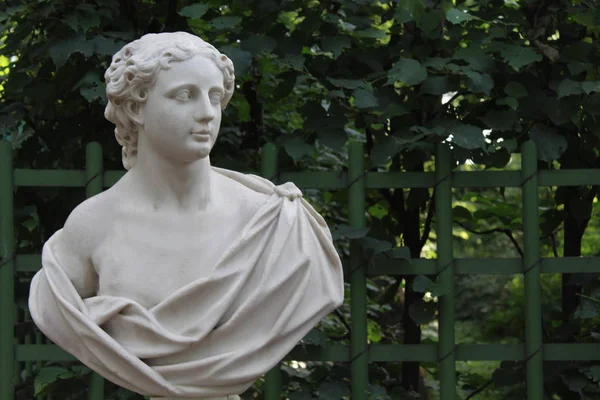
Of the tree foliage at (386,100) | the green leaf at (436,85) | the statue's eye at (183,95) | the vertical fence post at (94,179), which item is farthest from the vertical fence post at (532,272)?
the vertical fence post at (94,179)

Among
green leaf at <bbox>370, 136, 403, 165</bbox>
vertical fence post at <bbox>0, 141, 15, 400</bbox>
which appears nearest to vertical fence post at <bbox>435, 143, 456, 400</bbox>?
green leaf at <bbox>370, 136, 403, 165</bbox>

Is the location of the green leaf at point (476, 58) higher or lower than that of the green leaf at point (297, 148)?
higher

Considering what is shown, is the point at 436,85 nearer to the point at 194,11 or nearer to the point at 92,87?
the point at 194,11

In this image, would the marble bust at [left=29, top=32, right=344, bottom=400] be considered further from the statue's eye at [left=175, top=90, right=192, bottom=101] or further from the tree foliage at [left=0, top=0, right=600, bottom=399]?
the tree foliage at [left=0, top=0, right=600, bottom=399]

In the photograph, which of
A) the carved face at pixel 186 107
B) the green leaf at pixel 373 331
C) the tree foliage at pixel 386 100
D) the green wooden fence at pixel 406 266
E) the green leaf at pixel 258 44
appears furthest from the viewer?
the green leaf at pixel 373 331

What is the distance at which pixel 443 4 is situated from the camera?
482 cm

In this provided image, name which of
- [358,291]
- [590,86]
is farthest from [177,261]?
[590,86]

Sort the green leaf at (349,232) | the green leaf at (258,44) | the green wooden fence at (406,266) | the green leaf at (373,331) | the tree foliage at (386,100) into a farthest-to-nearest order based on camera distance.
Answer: the green leaf at (373,331) < the green leaf at (258,44) < the tree foliage at (386,100) < the green wooden fence at (406,266) < the green leaf at (349,232)

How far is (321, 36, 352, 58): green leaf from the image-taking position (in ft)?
14.9

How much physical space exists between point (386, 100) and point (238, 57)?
23.9 inches

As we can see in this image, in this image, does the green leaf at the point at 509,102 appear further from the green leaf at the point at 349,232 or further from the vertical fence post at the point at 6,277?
the vertical fence post at the point at 6,277

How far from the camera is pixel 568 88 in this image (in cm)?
438

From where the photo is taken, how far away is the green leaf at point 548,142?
4.53 m

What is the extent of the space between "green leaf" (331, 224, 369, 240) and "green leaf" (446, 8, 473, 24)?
2.82 feet
